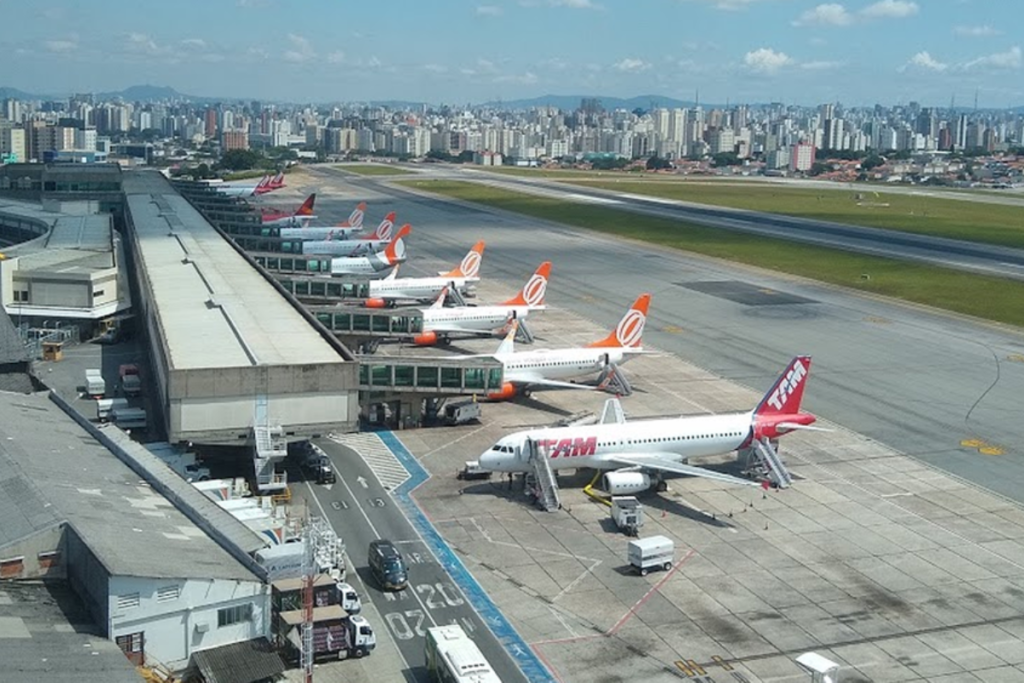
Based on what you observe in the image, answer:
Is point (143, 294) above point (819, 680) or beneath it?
above

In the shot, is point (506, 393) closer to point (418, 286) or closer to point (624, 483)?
point (624, 483)

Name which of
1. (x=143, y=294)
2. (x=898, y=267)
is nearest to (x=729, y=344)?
(x=143, y=294)

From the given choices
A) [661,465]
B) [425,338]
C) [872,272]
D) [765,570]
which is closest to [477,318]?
[425,338]

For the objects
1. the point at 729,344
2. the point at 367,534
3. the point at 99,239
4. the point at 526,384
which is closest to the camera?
the point at 367,534

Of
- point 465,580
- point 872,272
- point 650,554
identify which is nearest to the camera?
point 465,580

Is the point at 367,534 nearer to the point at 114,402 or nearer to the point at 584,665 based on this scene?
the point at 584,665

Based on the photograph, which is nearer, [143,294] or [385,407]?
[385,407]

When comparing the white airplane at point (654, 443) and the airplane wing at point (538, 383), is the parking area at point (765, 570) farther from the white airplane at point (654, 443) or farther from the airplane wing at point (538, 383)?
the airplane wing at point (538, 383)
